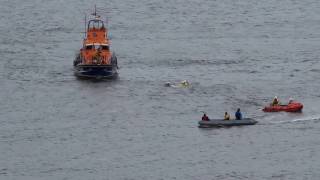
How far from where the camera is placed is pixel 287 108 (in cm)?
9500

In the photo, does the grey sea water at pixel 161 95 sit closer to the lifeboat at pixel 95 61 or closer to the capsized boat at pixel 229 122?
the capsized boat at pixel 229 122

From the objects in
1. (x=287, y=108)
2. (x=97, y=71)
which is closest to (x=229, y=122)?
(x=287, y=108)

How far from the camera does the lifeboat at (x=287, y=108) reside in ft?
311

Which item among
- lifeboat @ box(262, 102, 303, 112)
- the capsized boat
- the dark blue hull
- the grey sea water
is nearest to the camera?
the grey sea water

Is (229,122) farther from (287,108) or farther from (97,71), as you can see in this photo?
(97,71)

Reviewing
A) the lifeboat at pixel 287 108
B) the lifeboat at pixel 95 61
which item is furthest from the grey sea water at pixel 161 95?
the lifeboat at pixel 95 61

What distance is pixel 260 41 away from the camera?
131000 millimetres

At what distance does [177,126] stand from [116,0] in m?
77.4

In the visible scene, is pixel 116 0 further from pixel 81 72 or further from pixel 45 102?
pixel 45 102

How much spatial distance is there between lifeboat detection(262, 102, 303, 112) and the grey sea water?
1.88 ft

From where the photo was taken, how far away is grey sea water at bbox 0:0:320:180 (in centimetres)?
8244

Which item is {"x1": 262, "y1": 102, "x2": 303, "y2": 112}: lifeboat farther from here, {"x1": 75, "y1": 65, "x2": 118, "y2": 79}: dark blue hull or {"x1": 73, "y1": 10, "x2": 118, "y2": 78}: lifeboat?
{"x1": 73, "y1": 10, "x2": 118, "y2": 78}: lifeboat

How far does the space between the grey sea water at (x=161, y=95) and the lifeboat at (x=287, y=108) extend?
574 mm

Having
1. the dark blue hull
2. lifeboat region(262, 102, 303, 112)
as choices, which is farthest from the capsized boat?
the dark blue hull
